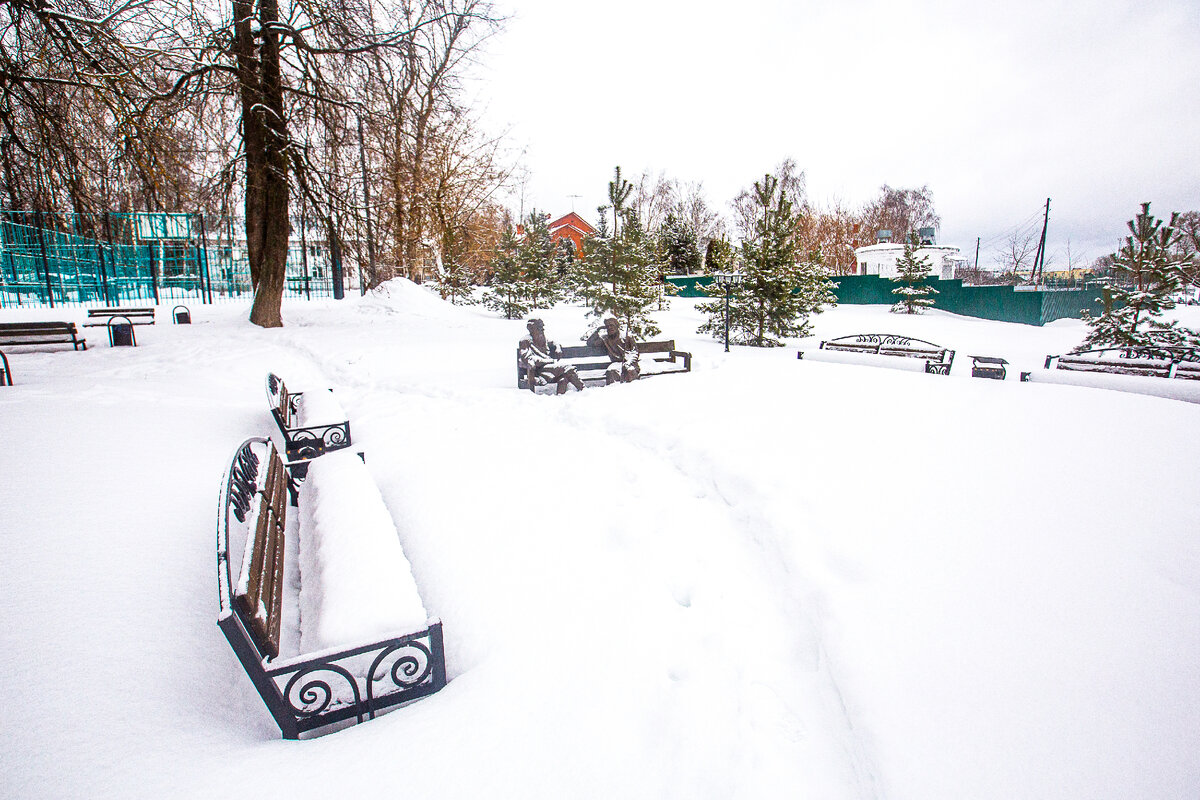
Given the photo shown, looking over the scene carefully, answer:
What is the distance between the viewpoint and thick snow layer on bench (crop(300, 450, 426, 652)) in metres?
2.06

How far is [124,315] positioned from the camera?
1203cm

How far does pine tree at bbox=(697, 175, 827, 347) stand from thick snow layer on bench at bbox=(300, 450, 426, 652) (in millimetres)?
12593

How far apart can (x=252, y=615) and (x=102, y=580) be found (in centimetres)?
125

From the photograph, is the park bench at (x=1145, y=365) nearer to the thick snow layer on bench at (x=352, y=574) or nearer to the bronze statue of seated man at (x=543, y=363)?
the bronze statue of seated man at (x=543, y=363)

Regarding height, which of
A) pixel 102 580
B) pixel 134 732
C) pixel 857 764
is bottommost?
pixel 857 764

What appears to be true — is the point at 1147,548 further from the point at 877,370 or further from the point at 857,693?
the point at 877,370

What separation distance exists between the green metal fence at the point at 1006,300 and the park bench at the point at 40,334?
1772 centimetres

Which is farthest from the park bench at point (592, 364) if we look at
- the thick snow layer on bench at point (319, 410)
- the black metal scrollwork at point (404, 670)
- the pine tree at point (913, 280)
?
the pine tree at point (913, 280)

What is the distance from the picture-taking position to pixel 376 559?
247 centimetres

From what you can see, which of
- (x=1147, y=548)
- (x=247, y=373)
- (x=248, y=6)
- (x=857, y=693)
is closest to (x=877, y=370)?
(x=1147, y=548)

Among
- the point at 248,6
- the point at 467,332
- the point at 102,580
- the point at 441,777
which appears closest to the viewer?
the point at 441,777

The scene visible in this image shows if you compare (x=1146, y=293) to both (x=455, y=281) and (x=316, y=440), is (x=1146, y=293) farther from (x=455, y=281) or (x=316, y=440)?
(x=455, y=281)

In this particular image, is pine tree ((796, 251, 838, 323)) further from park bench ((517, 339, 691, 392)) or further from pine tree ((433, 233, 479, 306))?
pine tree ((433, 233, 479, 306))

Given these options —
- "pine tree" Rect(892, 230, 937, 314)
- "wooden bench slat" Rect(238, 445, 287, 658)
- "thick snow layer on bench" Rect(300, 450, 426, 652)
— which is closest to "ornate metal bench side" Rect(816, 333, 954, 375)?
"thick snow layer on bench" Rect(300, 450, 426, 652)
